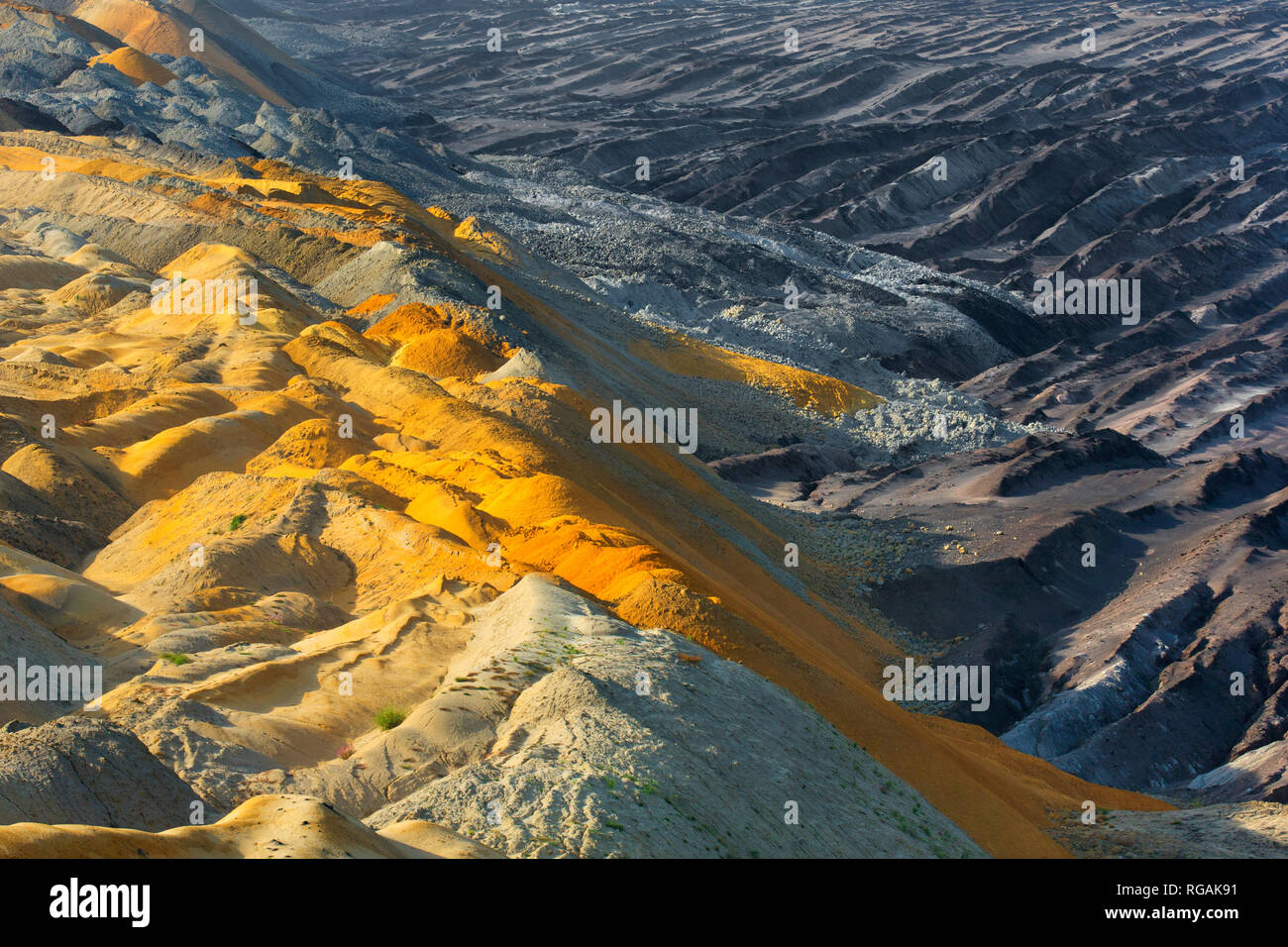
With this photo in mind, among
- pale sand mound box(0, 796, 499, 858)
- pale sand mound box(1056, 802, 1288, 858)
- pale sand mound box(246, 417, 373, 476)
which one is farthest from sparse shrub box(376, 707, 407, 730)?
pale sand mound box(246, 417, 373, 476)

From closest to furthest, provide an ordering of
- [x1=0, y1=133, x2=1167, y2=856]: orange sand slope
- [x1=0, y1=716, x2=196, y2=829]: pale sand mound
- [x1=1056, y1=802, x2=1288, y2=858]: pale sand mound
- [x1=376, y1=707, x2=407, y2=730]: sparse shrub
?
[x1=0, y1=716, x2=196, y2=829]: pale sand mound < [x1=376, y1=707, x2=407, y2=730]: sparse shrub < [x1=0, y1=133, x2=1167, y2=856]: orange sand slope < [x1=1056, y1=802, x2=1288, y2=858]: pale sand mound

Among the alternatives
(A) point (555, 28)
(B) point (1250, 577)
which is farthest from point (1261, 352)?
(A) point (555, 28)

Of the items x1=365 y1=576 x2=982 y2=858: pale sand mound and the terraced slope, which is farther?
the terraced slope

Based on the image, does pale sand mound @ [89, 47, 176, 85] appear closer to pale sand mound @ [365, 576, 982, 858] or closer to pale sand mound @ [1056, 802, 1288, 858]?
pale sand mound @ [365, 576, 982, 858]

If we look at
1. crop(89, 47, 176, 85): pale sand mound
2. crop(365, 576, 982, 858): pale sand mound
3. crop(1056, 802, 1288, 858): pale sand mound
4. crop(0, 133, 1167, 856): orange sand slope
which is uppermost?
crop(89, 47, 176, 85): pale sand mound

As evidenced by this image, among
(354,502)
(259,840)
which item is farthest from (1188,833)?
(354,502)

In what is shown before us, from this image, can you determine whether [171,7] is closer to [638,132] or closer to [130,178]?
[638,132]
